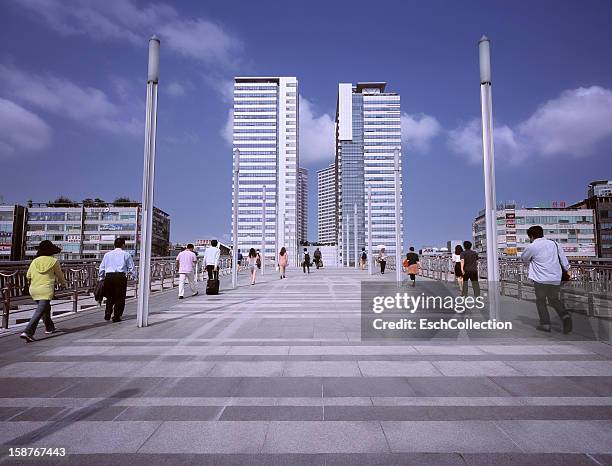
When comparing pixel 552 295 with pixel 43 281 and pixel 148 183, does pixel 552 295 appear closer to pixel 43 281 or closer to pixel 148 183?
pixel 148 183

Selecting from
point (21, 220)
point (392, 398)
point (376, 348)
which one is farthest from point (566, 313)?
point (21, 220)

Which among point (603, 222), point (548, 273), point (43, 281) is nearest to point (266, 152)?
point (603, 222)

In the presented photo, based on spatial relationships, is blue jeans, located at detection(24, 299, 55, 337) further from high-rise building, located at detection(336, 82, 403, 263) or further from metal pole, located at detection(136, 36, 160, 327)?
high-rise building, located at detection(336, 82, 403, 263)

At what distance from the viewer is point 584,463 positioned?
2666mm

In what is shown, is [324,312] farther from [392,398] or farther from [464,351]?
[392,398]

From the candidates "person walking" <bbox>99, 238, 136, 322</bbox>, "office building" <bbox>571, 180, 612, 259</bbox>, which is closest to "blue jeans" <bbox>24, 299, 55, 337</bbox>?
"person walking" <bbox>99, 238, 136, 322</bbox>

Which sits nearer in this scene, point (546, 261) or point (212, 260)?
point (546, 261)

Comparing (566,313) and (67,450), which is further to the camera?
(566,313)

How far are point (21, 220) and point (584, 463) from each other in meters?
130

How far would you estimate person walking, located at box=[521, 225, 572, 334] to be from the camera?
681 centimetres

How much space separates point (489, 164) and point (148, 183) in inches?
287

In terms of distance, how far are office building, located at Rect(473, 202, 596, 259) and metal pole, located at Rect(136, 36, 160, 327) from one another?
106 m

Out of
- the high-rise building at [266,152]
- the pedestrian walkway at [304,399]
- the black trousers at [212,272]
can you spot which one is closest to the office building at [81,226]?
the high-rise building at [266,152]

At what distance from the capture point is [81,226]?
10850 cm
